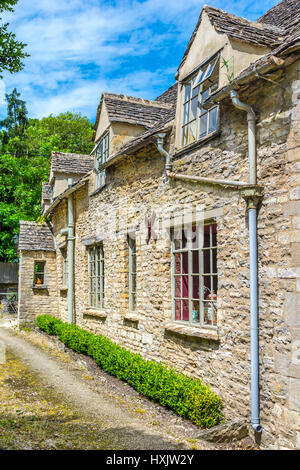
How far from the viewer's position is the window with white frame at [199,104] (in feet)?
23.4

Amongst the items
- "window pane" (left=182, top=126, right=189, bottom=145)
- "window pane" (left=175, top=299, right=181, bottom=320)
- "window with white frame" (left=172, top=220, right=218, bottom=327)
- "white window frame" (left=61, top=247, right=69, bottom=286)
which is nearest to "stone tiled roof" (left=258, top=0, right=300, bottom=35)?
"window pane" (left=182, top=126, right=189, bottom=145)

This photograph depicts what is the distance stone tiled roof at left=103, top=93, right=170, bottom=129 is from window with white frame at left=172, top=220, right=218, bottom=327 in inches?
155

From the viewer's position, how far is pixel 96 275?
1227cm

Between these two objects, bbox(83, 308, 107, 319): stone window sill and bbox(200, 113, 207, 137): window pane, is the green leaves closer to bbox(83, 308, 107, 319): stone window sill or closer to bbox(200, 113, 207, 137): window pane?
bbox(200, 113, 207, 137): window pane

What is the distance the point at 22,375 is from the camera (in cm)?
939

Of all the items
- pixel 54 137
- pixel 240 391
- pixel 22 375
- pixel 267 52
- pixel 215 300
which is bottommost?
pixel 22 375

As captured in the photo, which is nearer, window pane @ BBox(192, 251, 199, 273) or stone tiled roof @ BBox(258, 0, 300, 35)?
stone tiled roof @ BBox(258, 0, 300, 35)

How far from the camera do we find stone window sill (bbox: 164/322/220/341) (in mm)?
6692

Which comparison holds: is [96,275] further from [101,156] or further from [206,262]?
[206,262]

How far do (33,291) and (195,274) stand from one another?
10720 mm

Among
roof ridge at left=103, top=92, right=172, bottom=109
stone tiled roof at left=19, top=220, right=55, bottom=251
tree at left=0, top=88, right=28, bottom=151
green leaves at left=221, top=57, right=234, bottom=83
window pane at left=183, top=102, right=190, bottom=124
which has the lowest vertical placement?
stone tiled roof at left=19, top=220, right=55, bottom=251

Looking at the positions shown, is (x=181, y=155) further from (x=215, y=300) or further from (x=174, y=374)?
(x=174, y=374)

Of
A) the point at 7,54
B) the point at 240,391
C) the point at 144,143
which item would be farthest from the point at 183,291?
the point at 7,54
